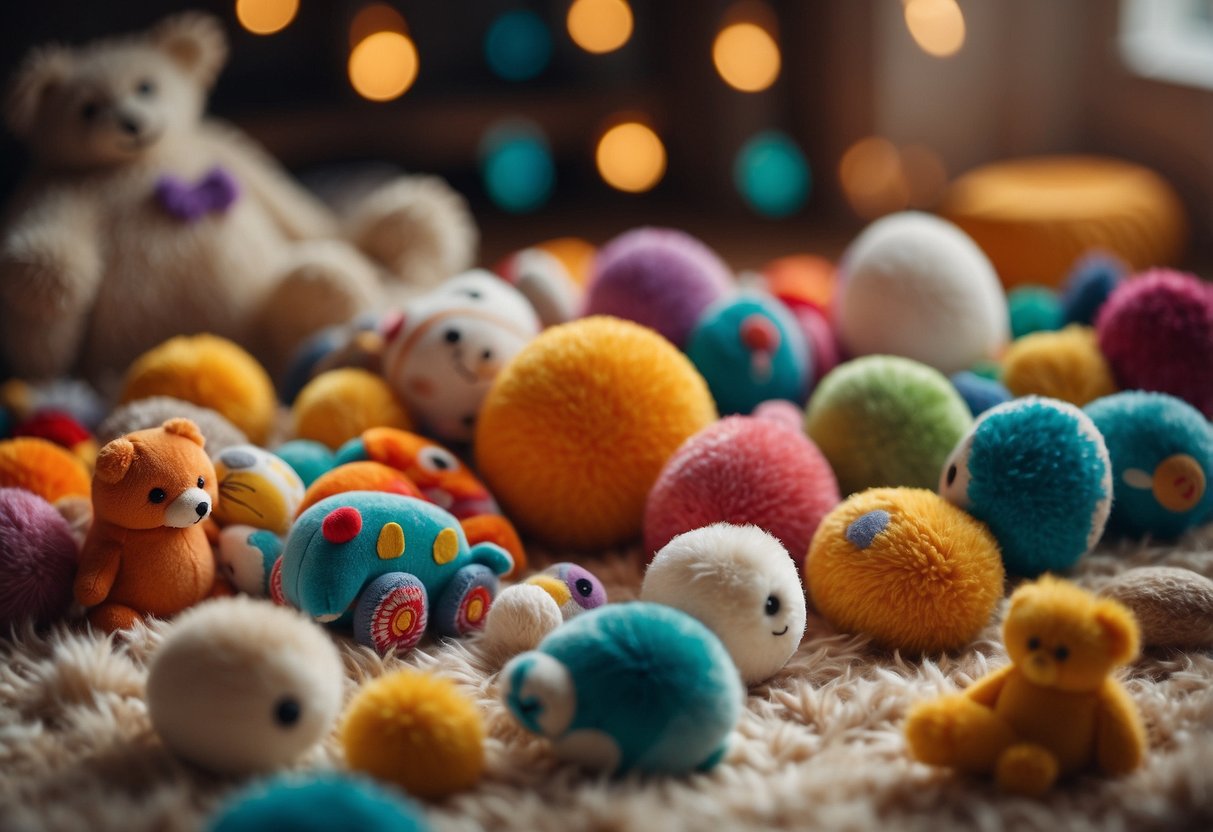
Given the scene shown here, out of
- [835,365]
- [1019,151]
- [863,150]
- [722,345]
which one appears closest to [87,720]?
[722,345]

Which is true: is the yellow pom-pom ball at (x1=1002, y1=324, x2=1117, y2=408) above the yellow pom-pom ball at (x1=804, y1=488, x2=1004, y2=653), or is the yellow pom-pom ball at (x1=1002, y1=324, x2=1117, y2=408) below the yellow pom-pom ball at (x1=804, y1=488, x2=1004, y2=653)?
above

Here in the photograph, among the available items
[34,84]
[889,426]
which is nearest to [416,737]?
[889,426]

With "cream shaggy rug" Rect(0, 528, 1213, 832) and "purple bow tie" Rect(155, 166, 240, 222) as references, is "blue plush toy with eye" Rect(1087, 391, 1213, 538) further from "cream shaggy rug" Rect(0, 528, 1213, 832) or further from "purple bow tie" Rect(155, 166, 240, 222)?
"purple bow tie" Rect(155, 166, 240, 222)

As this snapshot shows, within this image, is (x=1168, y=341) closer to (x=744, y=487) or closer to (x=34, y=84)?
(x=744, y=487)

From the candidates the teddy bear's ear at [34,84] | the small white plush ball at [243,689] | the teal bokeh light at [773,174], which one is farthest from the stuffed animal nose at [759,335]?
the teal bokeh light at [773,174]

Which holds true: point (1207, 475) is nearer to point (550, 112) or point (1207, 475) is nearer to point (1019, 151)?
point (1019, 151)

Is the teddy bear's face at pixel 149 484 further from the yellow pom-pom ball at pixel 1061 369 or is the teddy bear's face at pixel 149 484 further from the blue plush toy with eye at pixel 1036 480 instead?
the yellow pom-pom ball at pixel 1061 369

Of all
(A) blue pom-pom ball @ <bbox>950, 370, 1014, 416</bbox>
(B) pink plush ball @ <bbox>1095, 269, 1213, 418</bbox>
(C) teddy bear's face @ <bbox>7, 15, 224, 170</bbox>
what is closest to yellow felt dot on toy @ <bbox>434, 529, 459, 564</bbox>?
(A) blue pom-pom ball @ <bbox>950, 370, 1014, 416</bbox>
